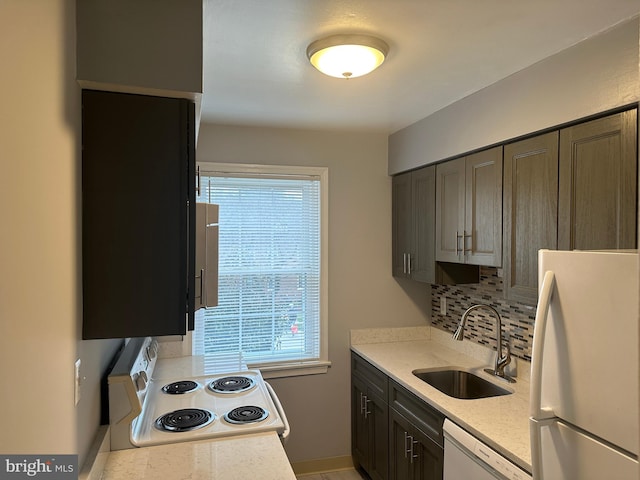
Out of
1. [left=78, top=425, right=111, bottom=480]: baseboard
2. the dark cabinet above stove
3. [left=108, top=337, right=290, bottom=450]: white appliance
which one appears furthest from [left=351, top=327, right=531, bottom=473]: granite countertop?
[left=78, top=425, right=111, bottom=480]: baseboard

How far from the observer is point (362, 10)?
150 cm

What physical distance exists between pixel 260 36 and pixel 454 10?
0.73 m

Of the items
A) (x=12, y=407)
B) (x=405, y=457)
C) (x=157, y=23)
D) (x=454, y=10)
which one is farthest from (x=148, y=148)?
(x=405, y=457)

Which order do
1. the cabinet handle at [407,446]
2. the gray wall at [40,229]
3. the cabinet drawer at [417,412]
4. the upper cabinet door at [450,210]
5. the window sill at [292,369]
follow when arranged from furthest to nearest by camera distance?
the window sill at [292,369], the upper cabinet door at [450,210], the cabinet handle at [407,446], the cabinet drawer at [417,412], the gray wall at [40,229]

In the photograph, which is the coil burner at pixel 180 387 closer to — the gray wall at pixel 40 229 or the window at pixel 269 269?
the window at pixel 269 269

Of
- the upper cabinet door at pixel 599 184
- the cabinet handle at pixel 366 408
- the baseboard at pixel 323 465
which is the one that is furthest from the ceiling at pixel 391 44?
the baseboard at pixel 323 465

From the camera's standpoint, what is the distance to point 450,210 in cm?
268

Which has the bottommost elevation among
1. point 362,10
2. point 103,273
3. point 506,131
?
point 103,273

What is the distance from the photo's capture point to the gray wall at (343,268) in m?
3.19

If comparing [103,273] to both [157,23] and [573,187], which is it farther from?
[573,187]

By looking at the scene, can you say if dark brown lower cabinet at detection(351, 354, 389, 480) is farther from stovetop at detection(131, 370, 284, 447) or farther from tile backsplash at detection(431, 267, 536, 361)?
stovetop at detection(131, 370, 284, 447)

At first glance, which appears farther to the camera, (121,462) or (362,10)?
(121,462)

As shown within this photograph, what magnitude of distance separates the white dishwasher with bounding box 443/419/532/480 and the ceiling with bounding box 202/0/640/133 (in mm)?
1630

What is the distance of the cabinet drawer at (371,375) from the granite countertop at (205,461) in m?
1.13
